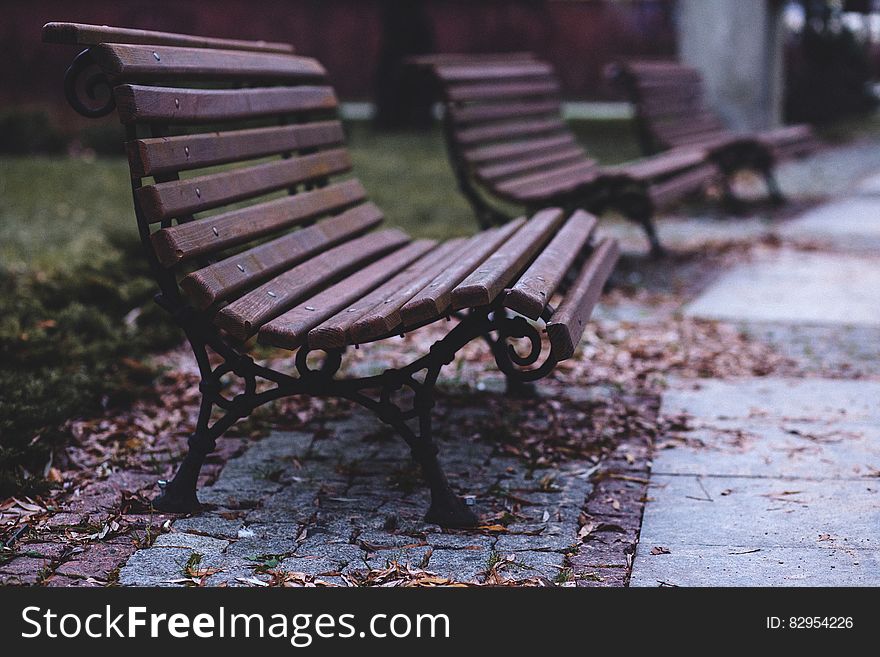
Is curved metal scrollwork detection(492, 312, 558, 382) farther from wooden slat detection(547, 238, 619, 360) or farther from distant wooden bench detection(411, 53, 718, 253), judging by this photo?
distant wooden bench detection(411, 53, 718, 253)

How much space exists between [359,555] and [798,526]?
3.94ft

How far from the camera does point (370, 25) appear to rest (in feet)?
89.5

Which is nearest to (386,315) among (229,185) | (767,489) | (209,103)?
(229,185)

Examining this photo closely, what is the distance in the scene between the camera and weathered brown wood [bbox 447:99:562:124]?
19.8 ft

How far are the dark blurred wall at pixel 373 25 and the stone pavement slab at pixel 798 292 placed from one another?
20.2 m

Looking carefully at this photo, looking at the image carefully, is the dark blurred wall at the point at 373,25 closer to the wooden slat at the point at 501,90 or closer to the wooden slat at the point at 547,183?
the wooden slat at the point at 501,90

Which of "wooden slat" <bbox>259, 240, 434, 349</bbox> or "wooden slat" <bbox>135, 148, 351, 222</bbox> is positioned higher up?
"wooden slat" <bbox>135, 148, 351, 222</bbox>

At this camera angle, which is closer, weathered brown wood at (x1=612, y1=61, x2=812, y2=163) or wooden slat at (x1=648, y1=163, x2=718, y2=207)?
wooden slat at (x1=648, y1=163, x2=718, y2=207)

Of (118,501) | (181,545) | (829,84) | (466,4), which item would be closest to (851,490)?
(181,545)

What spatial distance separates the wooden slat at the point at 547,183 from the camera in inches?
245

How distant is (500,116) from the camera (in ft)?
21.5

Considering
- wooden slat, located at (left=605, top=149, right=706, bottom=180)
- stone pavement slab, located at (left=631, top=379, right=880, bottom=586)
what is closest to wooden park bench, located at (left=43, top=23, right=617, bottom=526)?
stone pavement slab, located at (left=631, top=379, right=880, bottom=586)

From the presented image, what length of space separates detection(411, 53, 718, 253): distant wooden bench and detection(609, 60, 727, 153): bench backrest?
1009mm
